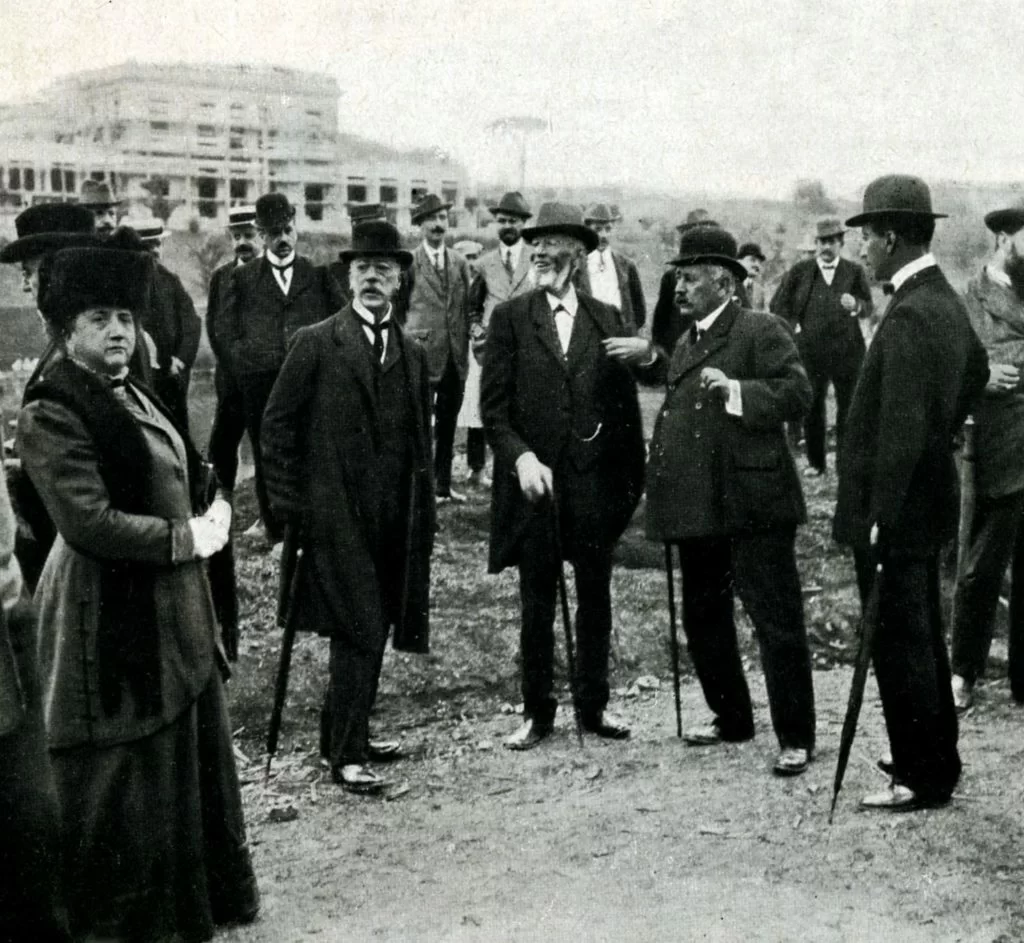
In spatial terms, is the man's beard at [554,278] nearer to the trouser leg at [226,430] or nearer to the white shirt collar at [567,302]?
the white shirt collar at [567,302]

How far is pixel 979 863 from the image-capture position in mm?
4199

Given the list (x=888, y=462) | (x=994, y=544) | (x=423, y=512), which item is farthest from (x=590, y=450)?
(x=994, y=544)

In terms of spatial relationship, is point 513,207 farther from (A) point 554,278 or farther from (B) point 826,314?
(A) point 554,278

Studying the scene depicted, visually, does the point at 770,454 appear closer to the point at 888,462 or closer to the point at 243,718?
the point at 888,462

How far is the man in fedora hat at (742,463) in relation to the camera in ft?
16.8

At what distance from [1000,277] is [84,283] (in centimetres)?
449

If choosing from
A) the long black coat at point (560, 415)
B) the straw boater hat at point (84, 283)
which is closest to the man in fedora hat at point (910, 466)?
the long black coat at point (560, 415)

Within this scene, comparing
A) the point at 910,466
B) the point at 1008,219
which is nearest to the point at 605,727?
the point at 910,466

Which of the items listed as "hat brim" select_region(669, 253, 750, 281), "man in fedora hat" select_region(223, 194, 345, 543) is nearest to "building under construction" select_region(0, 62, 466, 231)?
"man in fedora hat" select_region(223, 194, 345, 543)

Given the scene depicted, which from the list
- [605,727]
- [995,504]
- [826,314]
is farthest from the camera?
[826,314]

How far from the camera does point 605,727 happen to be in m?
5.71

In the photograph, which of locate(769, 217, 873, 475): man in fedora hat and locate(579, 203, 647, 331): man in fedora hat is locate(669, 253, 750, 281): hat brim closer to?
locate(579, 203, 647, 331): man in fedora hat

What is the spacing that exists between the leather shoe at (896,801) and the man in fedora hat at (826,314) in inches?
254

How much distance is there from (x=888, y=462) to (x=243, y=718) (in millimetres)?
3409
